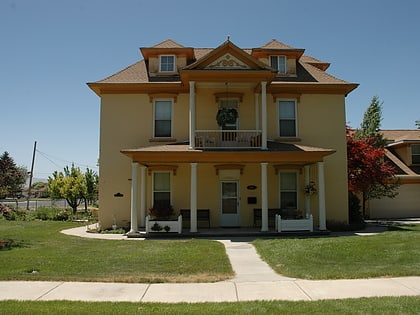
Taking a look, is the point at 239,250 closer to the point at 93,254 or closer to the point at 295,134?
the point at 93,254

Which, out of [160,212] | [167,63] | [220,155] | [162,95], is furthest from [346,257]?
[167,63]

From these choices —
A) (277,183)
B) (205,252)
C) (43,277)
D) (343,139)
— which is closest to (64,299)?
(43,277)

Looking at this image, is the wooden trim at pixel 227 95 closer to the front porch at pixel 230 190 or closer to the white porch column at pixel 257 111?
the white porch column at pixel 257 111

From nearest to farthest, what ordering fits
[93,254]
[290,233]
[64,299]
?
[64,299], [93,254], [290,233]

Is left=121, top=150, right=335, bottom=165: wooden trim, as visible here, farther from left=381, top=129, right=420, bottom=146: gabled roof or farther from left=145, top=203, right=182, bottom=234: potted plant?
left=381, top=129, right=420, bottom=146: gabled roof

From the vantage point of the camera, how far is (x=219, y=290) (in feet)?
26.9

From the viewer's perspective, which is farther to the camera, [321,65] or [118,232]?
[321,65]

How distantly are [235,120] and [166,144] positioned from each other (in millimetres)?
3546

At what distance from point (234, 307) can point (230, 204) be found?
13363 mm

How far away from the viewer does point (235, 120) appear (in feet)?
64.3

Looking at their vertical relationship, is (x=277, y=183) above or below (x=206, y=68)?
below

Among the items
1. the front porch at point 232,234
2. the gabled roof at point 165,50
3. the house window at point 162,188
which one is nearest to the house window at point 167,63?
the gabled roof at point 165,50

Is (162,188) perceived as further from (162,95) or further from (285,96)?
Result: (285,96)

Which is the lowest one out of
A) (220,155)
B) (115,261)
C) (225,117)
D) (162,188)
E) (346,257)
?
(115,261)
